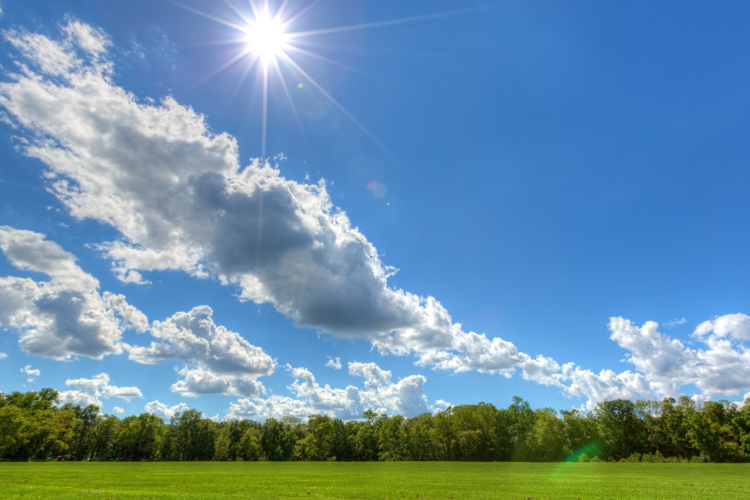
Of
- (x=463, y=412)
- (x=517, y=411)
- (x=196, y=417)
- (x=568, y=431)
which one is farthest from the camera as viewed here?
(x=196, y=417)

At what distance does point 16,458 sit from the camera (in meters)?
78.1

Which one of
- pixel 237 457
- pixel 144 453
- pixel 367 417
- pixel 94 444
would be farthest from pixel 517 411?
pixel 94 444

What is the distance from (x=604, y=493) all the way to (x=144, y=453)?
128 metres

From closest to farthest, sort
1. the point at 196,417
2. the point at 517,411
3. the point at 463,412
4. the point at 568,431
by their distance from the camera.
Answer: the point at 568,431 < the point at 463,412 < the point at 517,411 < the point at 196,417

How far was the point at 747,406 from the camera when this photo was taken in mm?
80062

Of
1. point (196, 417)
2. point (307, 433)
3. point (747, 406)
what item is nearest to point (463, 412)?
point (307, 433)

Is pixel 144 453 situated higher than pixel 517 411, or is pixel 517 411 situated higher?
pixel 517 411

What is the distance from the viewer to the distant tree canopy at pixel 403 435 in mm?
81312

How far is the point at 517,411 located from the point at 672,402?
39.6 metres

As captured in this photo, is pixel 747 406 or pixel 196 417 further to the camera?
pixel 196 417

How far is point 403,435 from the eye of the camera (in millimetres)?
102438

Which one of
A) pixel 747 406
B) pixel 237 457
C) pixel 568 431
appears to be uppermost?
pixel 747 406

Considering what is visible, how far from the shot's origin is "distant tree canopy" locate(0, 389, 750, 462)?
8131 cm

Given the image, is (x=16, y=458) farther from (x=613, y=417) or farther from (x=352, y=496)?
(x=613, y=417)
